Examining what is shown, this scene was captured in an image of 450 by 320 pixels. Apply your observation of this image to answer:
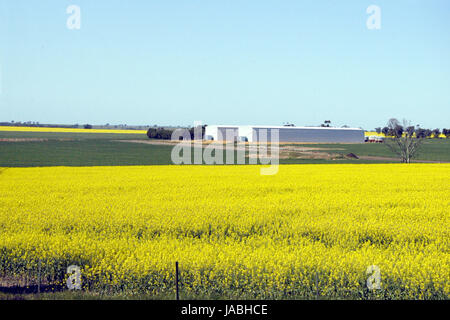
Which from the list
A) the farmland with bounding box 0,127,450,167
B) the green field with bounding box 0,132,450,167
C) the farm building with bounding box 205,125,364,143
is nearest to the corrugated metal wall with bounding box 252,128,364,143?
the farm building with bounding box 205,125,364,143

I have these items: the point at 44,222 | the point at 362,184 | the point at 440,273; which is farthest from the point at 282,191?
the point at 440,273

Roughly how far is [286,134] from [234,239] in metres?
95.7

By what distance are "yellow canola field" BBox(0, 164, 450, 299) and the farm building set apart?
262ft

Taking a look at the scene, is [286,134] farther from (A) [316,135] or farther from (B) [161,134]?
(B) [161,134]

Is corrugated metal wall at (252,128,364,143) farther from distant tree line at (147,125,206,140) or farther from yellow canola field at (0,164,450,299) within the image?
yellow canola field at (0,164,450,299)

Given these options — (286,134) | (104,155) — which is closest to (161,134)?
(286,134)

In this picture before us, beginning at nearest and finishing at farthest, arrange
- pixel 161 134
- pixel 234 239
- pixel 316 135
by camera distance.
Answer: pixel 234 239, pixel 316 135, pixel 161 134

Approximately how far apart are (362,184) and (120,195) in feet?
35.2

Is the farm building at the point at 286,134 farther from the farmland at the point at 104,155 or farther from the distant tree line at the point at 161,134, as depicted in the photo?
the farmland at the point at 104,155

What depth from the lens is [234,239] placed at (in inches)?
455

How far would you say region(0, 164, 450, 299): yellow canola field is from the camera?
859 cm

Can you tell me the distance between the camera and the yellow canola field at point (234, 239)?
8594 mm

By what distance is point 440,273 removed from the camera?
28.1 ft
